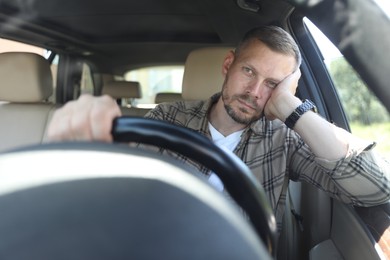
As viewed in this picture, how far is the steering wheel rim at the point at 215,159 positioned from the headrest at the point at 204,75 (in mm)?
1327

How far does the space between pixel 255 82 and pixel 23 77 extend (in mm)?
1256

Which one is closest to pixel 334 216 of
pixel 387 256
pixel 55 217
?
pixel 387 256

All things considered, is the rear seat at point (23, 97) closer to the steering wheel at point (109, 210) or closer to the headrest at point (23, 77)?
the headrest at point (23, 77)

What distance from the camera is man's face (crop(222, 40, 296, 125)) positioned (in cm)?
150

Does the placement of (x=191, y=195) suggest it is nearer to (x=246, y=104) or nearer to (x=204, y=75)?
(x=246, y=104)

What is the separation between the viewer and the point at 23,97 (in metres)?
2.20

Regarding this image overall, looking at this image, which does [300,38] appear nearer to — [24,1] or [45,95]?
[45,95]

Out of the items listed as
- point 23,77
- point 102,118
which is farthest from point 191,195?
point 23,77

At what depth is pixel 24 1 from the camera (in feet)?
8.51

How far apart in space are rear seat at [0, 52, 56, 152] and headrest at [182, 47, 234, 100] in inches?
30.7

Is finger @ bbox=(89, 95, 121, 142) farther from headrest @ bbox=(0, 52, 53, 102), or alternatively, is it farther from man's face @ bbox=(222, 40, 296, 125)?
headrest @ bbox=(0, 52, 53, 102)

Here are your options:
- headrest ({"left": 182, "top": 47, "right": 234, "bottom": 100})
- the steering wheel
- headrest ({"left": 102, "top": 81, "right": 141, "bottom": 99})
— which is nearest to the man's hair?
headrest ({"left": 182, "top": 47, "right": 234, "bottom": 100})

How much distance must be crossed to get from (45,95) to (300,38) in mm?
1333

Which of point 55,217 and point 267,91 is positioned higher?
point 55,217
